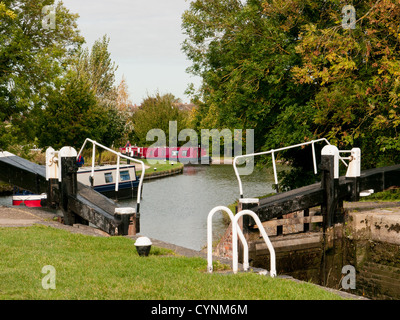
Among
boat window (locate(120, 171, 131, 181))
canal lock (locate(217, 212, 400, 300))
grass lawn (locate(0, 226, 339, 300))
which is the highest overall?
grass lawn (locate(0, 226, 339, 300))

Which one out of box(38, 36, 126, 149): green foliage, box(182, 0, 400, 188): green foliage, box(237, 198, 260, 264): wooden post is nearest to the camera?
box(237, 198, 260, 264): wooden post

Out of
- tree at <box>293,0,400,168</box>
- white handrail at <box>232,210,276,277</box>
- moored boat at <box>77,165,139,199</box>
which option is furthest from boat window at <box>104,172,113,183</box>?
white handrail at <box>232,210,276,277</box>

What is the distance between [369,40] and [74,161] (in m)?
10.0

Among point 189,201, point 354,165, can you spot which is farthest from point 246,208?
point 189,201

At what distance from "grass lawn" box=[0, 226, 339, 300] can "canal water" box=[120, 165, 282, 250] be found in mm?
8469

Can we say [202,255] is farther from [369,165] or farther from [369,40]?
[369,165]

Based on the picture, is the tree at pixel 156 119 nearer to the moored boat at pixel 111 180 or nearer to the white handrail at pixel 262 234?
the moored boat at pixel 111 180

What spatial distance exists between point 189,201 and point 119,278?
21936mm

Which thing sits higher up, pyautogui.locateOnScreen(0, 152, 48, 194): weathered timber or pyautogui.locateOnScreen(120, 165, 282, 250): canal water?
pyautogui.locateOnScreen(0, 152, 48, 194): weathered timber

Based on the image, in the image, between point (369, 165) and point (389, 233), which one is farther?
point (369, 165)

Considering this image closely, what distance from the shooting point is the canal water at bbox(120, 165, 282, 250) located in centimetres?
1962

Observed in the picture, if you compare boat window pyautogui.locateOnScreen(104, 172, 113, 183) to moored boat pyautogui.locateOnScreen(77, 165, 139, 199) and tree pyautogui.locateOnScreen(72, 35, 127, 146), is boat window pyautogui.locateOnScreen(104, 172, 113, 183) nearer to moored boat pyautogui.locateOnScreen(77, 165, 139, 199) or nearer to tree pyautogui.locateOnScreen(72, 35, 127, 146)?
moored boat pyautogui.locateOnScreen(77, 165, 139, 199)

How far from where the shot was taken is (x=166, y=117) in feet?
185
